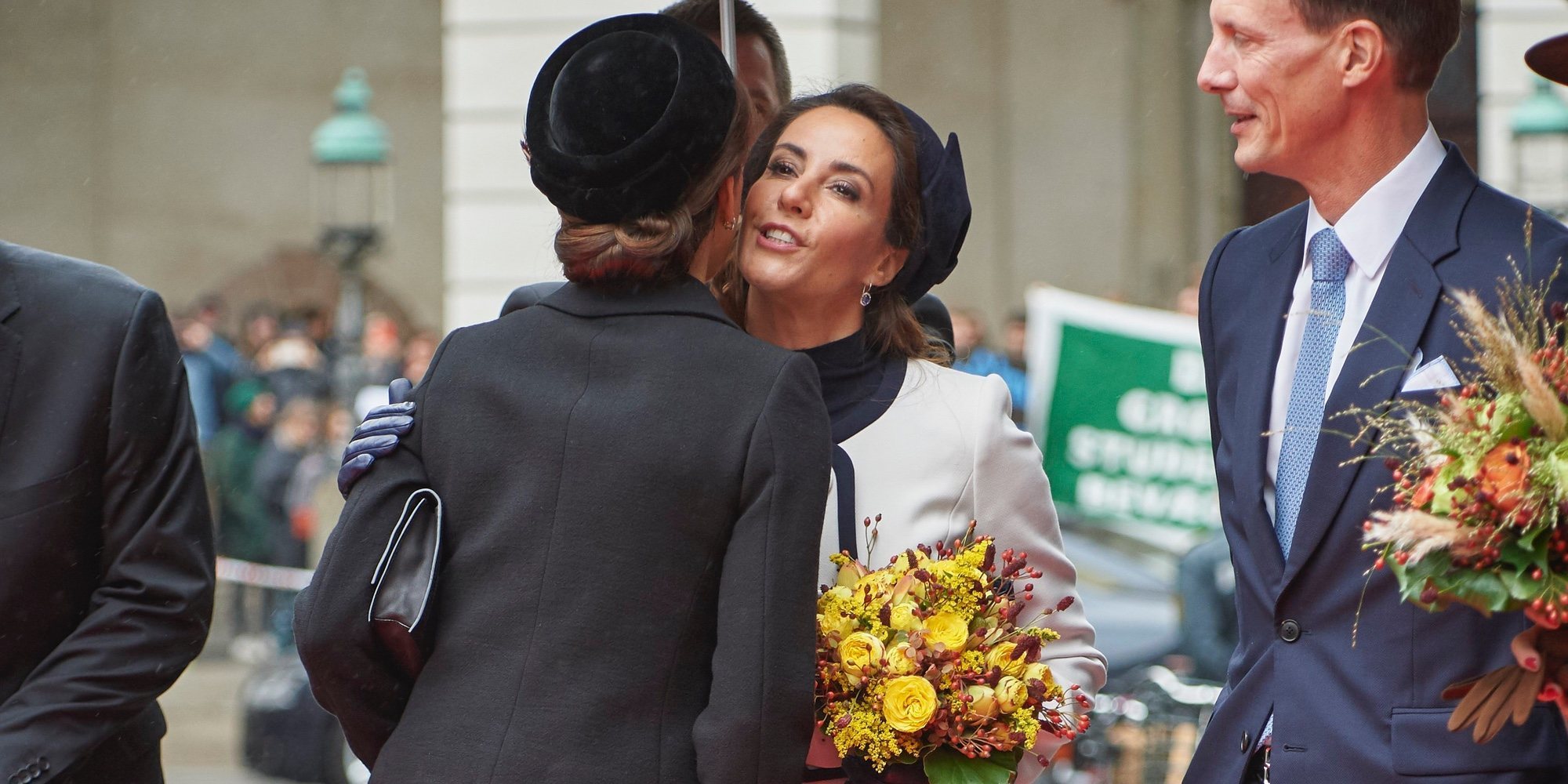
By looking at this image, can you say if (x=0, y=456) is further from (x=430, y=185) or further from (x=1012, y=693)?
(x=430, y=185)

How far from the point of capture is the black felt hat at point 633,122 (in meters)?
2.78

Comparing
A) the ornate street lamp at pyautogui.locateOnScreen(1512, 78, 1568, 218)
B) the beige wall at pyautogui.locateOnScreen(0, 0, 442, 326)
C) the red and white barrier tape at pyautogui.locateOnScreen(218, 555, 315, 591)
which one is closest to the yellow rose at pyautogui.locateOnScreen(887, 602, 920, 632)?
the ornate street lamp at pyautogui.locateOnScreen(1512, 78, 1568, 218)

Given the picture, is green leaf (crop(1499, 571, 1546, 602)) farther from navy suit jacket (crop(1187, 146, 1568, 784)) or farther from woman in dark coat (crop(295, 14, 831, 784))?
woman in dark coat (crop(295, 14, 831, 784))

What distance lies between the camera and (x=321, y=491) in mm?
10172

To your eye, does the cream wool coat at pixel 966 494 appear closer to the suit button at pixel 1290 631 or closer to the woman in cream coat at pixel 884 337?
the woman in cream coat at pixel 884 337

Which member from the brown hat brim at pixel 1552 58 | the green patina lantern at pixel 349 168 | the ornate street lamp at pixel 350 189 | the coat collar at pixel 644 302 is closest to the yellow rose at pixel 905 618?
the coat collar at pixel 644 302

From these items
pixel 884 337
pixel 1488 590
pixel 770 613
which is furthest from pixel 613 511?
pixel 1488 590

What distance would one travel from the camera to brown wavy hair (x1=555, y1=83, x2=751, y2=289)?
281 centimetres

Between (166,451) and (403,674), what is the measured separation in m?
0.84

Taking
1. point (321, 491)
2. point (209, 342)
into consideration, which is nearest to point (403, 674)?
point (321, 491)

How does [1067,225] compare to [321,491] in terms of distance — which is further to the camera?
[1067,225]

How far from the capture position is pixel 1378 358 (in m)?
2.94

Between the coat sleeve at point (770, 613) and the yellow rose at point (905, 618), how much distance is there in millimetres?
196

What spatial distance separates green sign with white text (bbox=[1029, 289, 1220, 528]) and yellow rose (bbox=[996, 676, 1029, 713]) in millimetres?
7008
